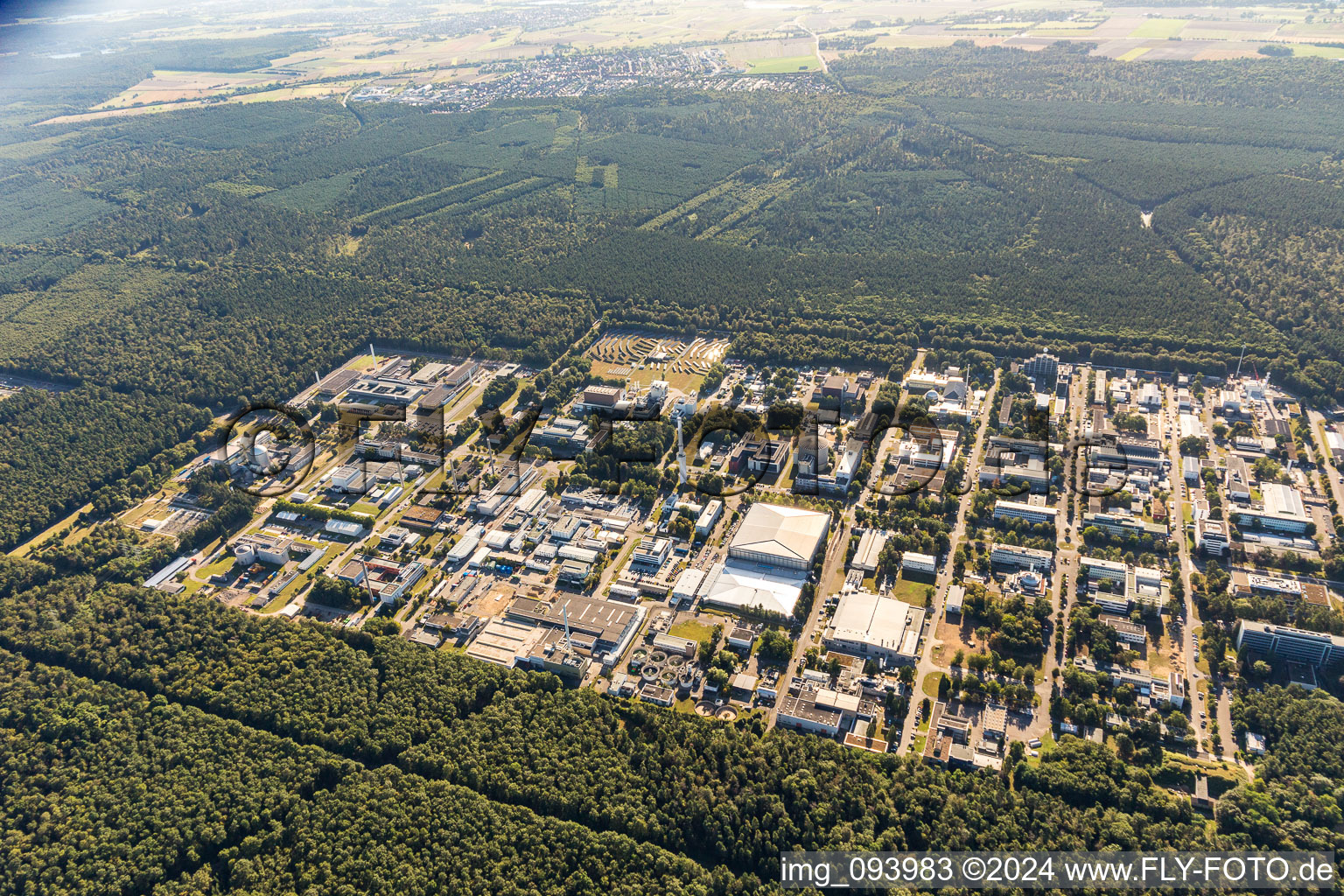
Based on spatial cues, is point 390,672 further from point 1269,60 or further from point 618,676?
point 1269,60

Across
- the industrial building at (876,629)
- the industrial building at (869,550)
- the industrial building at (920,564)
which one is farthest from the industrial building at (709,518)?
the industrial building at (920,564)

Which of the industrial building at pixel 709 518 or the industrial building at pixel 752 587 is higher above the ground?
the industrial building at pixel 709 518

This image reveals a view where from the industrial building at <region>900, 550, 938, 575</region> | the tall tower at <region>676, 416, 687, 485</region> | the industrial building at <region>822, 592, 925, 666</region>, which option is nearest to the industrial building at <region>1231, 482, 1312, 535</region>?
the industrial building at <region>900, 550, 938, 575</region>

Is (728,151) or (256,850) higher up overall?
(728,151)

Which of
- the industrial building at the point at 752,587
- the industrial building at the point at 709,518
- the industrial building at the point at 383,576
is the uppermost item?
the industrial building at the point at 709,518

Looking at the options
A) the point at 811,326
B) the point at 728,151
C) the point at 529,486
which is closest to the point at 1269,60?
the point at 728,151

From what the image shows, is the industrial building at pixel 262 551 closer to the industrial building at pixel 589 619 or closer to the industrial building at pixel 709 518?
the industrial building at pixel 589 619

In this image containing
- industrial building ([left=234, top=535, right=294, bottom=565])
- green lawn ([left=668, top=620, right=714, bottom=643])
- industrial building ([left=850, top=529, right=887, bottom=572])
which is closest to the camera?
green lawn ([left=668, top=620, right=714, bottom=643])

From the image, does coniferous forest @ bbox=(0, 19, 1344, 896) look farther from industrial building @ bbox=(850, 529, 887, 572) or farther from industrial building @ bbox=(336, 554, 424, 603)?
industrial building @ bbox=(850, 529, 887, 572)
